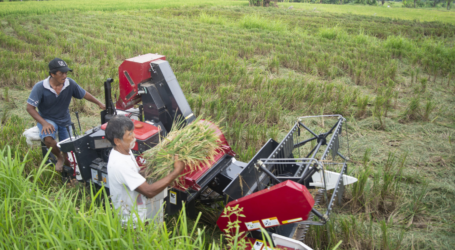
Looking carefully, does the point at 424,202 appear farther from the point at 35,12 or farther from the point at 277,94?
the point at 35,12

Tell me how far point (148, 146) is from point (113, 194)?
25.3 inches

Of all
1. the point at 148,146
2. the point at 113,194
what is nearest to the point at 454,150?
the point at 148,146

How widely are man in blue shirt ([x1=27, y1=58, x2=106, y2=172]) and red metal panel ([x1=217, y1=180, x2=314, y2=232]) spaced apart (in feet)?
7.43

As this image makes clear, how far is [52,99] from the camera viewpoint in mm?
3699

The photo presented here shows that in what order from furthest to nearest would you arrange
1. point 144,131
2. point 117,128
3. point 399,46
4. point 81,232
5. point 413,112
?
point 399,46 < point 413,112 < point 144,131 < point 117,128 < point 81,232

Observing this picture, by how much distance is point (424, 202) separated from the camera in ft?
11.8

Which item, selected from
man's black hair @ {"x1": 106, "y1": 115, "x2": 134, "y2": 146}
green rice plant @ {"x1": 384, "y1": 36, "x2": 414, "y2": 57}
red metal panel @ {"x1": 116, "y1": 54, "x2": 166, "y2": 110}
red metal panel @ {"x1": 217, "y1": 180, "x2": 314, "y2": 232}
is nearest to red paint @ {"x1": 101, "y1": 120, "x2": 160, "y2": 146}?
red metal panel @ {"x1": 116, "y1": 54, "x2": 166, "y2": 110}

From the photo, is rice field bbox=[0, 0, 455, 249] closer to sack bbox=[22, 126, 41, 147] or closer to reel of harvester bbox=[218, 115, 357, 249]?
sack bbox=[22, 126, 41, 147]

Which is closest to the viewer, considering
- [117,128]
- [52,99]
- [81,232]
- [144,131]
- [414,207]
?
[81,232]

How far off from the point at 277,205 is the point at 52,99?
118 inches

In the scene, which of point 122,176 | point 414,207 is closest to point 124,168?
point 122,176

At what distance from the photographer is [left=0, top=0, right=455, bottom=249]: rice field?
3463mm

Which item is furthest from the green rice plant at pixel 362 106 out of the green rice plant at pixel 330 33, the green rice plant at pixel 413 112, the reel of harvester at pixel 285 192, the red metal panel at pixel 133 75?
the green rice plant at pixel 330 33

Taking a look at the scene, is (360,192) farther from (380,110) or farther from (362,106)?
(380,110)
